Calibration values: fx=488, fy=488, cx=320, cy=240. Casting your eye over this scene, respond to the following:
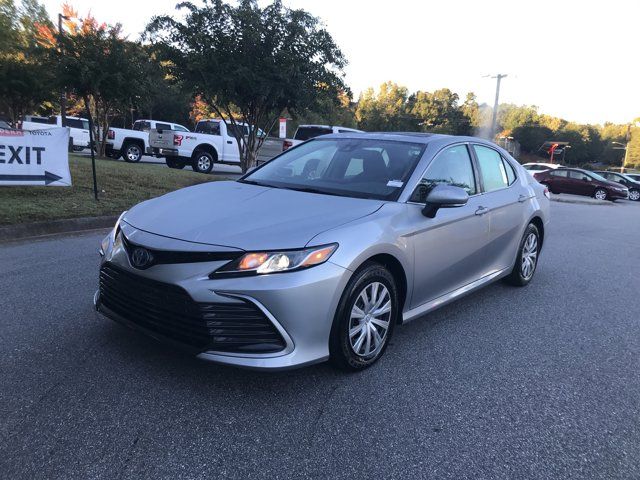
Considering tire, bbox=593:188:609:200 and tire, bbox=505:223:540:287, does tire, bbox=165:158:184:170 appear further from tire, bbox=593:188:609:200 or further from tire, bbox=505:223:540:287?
tire, bbox=593:188:609:200

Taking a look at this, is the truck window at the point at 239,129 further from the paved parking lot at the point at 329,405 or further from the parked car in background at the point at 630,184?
the parked car in background at the point at 630,184

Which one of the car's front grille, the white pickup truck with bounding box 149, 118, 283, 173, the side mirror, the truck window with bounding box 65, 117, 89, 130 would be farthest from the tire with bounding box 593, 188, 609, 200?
the car's front grille

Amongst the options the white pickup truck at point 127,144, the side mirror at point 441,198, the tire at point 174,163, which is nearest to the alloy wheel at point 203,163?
the tire at point 174,163

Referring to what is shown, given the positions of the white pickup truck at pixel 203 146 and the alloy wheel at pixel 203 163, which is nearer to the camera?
the white pickup truck at pixel 203 146

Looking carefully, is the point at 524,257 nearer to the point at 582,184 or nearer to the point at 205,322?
the point at 205,322

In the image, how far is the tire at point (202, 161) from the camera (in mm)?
16641

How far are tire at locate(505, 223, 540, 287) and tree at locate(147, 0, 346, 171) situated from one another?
24.8 ft

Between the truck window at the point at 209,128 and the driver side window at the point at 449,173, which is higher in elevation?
the truck window at the point at 209,128

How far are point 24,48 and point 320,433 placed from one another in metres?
18.7

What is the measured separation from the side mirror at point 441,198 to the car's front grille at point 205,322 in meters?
1.51

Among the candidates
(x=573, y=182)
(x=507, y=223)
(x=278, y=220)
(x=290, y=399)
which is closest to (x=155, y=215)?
(x=278, y=220)

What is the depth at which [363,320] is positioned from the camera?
318 centimetres

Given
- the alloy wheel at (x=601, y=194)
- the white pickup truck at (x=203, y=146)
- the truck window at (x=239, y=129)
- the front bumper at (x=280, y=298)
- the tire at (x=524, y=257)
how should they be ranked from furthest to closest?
the alloy wheel at (x=601, y=194)
the white pickup truck at (x=203, y=146)
the truck window at (x=239, y=129)
the tire at (x=524, y=257)
the front bumper at (x=280, y=298)

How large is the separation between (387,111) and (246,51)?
69.1 meters
